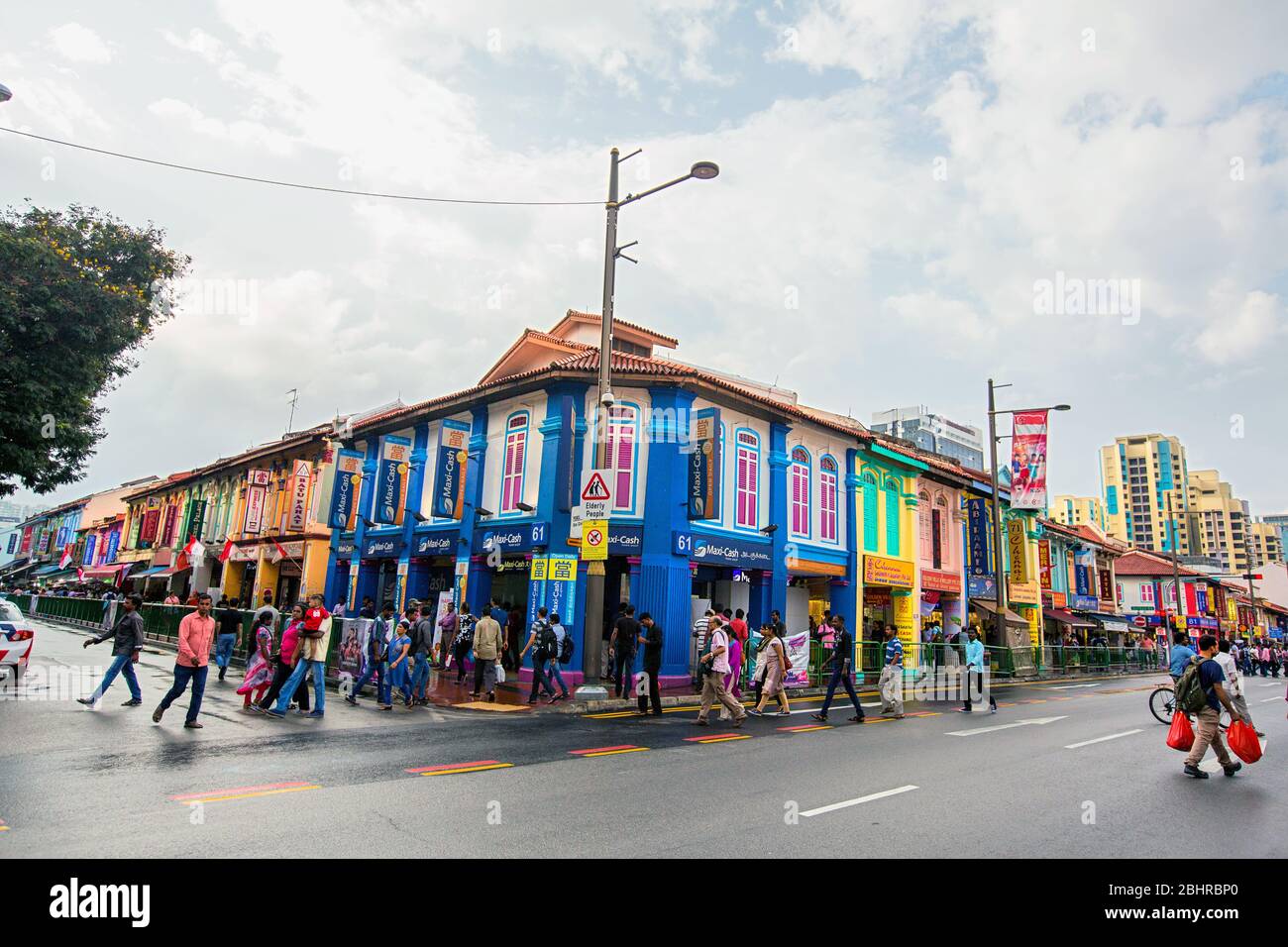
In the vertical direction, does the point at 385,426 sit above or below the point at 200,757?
above

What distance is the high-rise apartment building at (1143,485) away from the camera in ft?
329

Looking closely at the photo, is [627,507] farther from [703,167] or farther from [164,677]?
[164,677]

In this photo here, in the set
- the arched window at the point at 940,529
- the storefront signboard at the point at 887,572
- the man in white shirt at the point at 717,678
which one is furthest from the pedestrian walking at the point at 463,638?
the arched window at the point at 940,529

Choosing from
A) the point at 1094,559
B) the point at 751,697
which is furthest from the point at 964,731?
the point at 1094,559

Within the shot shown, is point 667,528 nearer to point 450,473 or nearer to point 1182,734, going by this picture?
point 450,473

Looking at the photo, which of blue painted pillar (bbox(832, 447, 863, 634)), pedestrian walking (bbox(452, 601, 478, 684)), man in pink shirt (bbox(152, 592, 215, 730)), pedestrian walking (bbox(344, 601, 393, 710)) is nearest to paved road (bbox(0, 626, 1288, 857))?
man in pink shirt (bbox(152, 592, 215, 730))

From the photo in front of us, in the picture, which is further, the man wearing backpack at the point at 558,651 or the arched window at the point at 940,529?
the arched window at the point at 940,529

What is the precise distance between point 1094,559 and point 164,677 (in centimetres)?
4551

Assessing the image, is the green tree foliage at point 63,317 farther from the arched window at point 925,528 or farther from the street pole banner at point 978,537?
the street pole banner at point 978,537

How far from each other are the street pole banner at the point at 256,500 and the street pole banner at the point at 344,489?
8771 millimetres

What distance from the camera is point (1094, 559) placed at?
44.0 metres

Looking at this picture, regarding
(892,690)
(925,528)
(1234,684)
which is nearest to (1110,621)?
(925,528)

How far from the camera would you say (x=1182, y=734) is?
8.88 m

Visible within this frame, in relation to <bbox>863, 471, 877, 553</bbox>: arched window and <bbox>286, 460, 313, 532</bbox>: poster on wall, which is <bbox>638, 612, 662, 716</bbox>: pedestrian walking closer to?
<bbox>863, 471, 877, 553</bbox>: arched window
